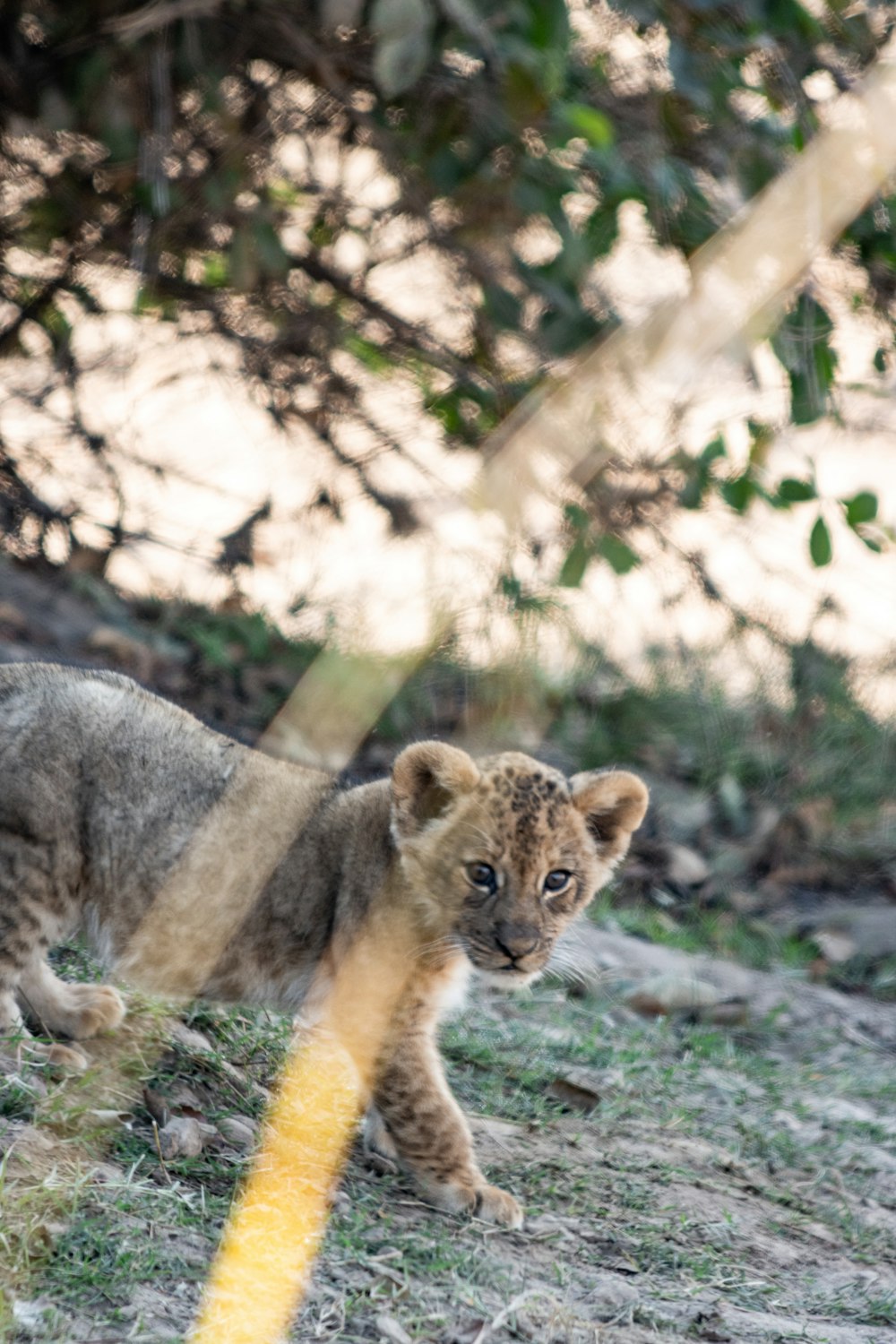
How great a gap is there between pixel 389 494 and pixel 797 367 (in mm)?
2319

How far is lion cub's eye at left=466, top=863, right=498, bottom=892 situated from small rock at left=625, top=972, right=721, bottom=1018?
1.74 m

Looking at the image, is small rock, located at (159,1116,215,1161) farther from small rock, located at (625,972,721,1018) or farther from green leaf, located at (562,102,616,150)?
green leaf, located at (562,102,616,150)

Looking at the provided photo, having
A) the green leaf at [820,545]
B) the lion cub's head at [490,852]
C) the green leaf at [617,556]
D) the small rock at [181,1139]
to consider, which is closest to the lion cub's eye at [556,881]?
the lion cub's head at [490,852]

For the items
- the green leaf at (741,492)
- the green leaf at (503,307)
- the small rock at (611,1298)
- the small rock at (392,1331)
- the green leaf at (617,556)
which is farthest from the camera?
the green leaf at (503,307)

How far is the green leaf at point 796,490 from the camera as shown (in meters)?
5.00

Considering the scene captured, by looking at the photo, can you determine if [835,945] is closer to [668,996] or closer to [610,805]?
[668,996]

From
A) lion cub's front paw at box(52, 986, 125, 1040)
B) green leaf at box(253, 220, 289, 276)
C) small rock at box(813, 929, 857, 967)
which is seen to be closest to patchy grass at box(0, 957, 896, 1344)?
lion cub's front paw at box(52, 986, 125, 1040)

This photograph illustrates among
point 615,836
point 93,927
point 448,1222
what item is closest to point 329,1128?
point 448,1222

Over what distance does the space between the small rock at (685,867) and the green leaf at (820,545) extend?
232 centimetres

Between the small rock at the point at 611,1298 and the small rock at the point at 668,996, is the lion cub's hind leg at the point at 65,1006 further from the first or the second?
the small rock at the point at 668,996

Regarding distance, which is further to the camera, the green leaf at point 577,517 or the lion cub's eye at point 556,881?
the green leaf at point 577,517

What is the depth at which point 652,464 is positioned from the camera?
629 centimetres

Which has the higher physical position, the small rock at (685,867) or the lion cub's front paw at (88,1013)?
the lion cub's front paw at (88,1013)

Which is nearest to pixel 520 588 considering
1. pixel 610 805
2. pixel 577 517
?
pixel 577 517
